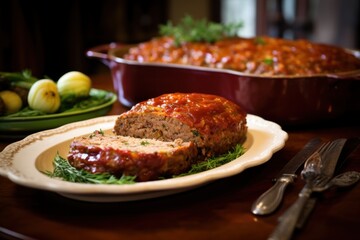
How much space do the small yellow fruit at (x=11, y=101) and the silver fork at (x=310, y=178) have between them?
4.12 feet

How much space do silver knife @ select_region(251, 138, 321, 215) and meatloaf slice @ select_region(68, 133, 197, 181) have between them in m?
0.25

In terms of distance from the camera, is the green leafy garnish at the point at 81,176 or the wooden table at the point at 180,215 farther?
the green leafy garnish at the point at 81,176

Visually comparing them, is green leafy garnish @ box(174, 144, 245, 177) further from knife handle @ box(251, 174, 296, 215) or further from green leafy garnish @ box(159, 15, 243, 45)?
green leafy garnish @ box(159, 15, 243, 45)

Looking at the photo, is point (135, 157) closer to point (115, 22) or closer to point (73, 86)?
point (73, 86)

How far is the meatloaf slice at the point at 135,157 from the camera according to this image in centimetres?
125

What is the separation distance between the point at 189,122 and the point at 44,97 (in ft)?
2.69

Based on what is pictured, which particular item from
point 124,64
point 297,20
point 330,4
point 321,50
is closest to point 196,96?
point 124,64

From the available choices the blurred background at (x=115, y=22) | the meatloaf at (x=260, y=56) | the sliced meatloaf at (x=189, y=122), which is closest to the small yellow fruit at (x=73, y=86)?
the meatloaf at (x=260, y=56)

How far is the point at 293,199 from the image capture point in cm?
125

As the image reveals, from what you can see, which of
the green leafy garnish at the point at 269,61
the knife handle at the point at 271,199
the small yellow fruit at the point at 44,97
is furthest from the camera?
the green leafy garnish at the point at 269,61

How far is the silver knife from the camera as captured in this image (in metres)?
1.16

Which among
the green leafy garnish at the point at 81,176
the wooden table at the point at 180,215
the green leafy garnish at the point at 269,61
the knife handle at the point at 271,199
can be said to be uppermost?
the green leafy garnish at the point at 269,61

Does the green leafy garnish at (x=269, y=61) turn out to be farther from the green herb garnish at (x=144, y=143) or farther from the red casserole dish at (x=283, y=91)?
the green herb garnish at (x=144, y=143)

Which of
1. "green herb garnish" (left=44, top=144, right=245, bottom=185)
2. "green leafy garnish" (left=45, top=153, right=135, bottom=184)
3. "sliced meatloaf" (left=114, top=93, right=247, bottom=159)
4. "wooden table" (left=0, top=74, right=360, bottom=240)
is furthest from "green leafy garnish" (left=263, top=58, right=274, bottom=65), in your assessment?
"green leafy garnish" (left=45, top=153, right=135, bottom=184)
